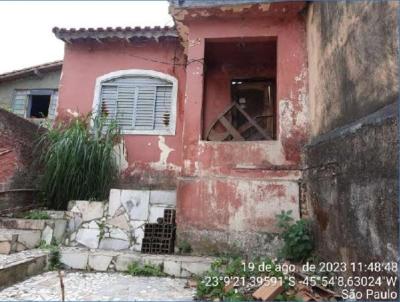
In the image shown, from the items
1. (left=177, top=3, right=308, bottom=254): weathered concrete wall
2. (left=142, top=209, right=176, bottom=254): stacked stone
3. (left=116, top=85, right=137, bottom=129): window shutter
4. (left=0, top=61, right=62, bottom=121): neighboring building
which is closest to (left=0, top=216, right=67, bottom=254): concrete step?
(left=142, top=209, right=176, bottom=254): stacked stone

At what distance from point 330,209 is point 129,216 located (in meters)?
3.23

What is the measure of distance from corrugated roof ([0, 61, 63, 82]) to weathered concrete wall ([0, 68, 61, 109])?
186 millimetres

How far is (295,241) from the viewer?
13.9ft

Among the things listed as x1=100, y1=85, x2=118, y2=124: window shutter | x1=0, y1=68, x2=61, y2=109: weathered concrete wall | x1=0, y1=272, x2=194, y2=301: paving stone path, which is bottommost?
x1=0, y1=272, x2=194, y2=301: paving stone path

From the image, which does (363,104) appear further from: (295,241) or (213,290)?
(213,290)

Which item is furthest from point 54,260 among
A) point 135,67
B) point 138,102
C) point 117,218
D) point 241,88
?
point 241,88

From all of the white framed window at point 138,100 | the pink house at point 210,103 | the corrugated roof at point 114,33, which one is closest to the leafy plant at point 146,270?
the pink house at point 210,103

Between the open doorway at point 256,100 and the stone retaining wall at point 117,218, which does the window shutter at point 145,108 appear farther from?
the stone retaining wall at point 117,218

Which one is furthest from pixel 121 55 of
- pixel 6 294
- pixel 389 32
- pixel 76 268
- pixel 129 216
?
pixel 389 32

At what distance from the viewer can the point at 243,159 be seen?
4980 mm

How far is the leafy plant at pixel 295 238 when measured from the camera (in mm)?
4223

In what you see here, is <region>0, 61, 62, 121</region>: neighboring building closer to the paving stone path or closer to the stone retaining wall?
the stone retaining wall

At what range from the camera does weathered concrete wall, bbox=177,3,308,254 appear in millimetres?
4707

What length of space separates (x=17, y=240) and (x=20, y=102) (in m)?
7.59
